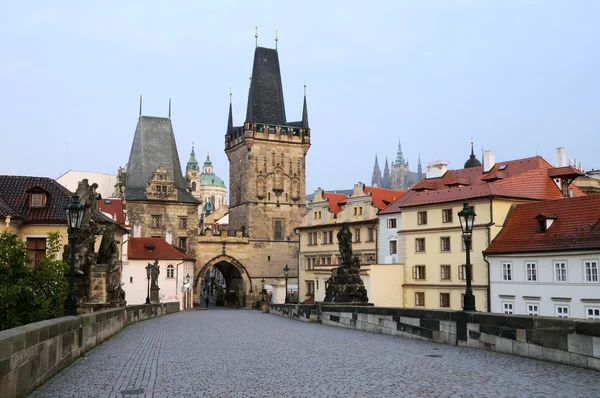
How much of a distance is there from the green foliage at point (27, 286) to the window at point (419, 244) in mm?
29119

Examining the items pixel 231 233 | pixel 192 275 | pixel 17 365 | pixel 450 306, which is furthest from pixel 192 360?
pixel 231 233

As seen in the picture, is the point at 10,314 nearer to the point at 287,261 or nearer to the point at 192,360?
the point at 192,360

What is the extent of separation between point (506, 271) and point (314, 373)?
2945 centimetres

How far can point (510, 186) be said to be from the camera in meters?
42.4

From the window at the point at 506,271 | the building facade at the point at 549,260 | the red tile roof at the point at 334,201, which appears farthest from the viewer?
the red tile roof at the point at 334,201

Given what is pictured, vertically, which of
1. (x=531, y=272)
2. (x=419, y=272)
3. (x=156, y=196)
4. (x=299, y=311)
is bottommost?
(x=299, y=311)

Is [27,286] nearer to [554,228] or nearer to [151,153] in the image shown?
[554,228]

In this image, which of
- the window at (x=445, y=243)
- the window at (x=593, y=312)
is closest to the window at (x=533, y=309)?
the window at (x=593, y=312)

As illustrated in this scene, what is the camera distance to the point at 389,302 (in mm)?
46469

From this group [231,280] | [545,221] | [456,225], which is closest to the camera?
[545,221]

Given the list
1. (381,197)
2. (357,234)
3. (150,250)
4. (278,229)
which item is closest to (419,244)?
(357,234)

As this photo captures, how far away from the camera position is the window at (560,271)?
3397 cm

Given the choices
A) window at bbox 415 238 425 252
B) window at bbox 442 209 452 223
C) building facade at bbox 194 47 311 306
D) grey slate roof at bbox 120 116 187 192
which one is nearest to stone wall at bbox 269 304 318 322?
window at bbox 415 238 425 252

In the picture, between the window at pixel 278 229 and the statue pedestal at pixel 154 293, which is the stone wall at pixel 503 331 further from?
the window at pixel 278 229
